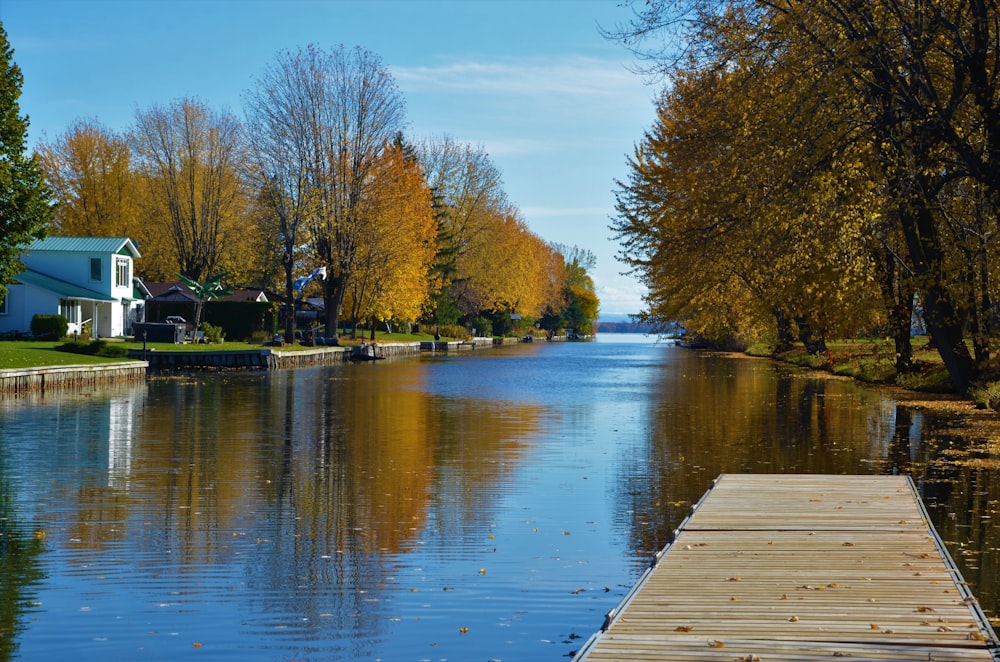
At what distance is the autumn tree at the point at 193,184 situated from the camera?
8238cm

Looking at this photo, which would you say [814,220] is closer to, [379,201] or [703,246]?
[703,246]

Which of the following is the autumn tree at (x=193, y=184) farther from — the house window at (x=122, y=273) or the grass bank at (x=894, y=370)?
the grass bank at (x=894, y=370)

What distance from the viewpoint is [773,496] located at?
13891 millimetres

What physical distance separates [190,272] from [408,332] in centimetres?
2383

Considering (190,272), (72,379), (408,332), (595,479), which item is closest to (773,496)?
(595,479)

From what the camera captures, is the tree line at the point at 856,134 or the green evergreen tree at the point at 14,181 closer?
the tree line at the point at 856,134

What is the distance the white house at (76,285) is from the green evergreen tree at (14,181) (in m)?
21.8

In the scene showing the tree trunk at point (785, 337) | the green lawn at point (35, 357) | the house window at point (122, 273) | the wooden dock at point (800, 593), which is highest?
the house window at point (122, 273)

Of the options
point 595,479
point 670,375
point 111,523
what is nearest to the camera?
point 111,523

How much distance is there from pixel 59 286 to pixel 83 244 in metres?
5.40

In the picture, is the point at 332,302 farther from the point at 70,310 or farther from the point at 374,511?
the point at 374,511

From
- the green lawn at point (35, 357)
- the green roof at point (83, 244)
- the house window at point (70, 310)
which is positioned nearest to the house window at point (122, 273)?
the green roof at point (83, 244)

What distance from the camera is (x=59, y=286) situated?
63.7 metres

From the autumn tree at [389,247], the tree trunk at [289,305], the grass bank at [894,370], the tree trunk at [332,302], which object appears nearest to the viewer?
the grass bank at [894,370]
